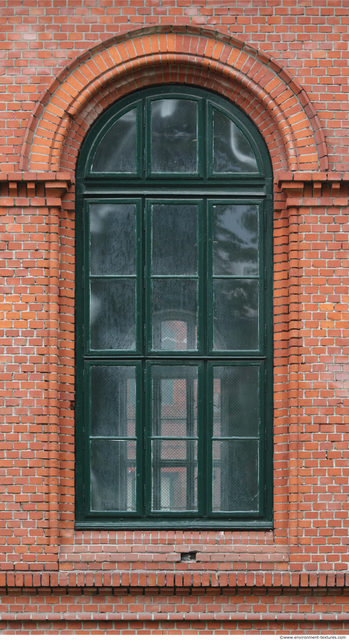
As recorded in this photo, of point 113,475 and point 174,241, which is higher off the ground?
point 174,241

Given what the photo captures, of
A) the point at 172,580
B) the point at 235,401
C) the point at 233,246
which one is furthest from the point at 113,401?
the point at 233,246

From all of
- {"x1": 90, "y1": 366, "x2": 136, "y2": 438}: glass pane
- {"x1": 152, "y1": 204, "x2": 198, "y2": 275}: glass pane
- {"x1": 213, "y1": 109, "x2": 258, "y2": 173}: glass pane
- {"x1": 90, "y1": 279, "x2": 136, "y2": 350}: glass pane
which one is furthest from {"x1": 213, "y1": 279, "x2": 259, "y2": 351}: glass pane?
{"x1": 213, "y1": 109, "x2": 258, "y2": 173}: glass pane

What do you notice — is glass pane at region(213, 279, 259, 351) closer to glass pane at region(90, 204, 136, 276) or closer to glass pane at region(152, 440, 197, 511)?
glass pane at region(90, 204, 136, 276)

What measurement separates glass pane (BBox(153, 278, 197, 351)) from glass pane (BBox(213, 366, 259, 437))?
37cm

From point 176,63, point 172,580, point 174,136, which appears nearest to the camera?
point 172,580

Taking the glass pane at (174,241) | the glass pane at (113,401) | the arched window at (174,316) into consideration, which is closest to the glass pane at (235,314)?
the arched window at (174,316)

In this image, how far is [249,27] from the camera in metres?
4.64

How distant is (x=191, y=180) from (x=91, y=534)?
9.67 ft

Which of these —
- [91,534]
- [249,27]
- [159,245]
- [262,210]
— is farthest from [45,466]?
[249,27]

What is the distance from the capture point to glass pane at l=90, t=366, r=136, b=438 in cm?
473

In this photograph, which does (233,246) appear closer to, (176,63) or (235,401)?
(235,401)

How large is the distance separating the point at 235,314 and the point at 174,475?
1388 millimetres

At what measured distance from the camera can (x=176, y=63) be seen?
15.5 ft

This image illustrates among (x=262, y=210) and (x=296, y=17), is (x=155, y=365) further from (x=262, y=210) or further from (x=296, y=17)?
(x=296, y=17)
